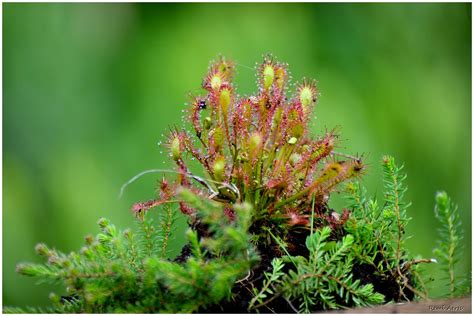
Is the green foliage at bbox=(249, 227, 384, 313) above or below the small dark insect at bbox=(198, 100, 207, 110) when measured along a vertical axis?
below

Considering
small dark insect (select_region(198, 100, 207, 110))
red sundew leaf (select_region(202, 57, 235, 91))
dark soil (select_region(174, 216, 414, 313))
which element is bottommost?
dark soil (select_region(174, 216, 414, 313))

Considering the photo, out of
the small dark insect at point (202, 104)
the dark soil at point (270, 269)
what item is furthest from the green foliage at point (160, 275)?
the small dark insect at point (202, 104)

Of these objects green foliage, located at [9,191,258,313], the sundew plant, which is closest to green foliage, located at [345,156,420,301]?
the sundew plant

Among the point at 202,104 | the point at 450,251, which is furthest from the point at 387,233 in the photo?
the point at 202,104

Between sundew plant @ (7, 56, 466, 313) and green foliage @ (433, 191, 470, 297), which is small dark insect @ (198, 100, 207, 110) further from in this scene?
green foliage @ (433, 191, 470, 297)

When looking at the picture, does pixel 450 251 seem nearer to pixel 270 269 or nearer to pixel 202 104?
pixel 270 269

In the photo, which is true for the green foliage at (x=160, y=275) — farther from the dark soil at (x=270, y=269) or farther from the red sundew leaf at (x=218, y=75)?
the red sundew leaf at (x=218, y=75)

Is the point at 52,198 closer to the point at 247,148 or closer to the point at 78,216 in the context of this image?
the point at 78,216

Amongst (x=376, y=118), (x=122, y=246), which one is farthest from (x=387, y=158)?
(x=376, y=118)
